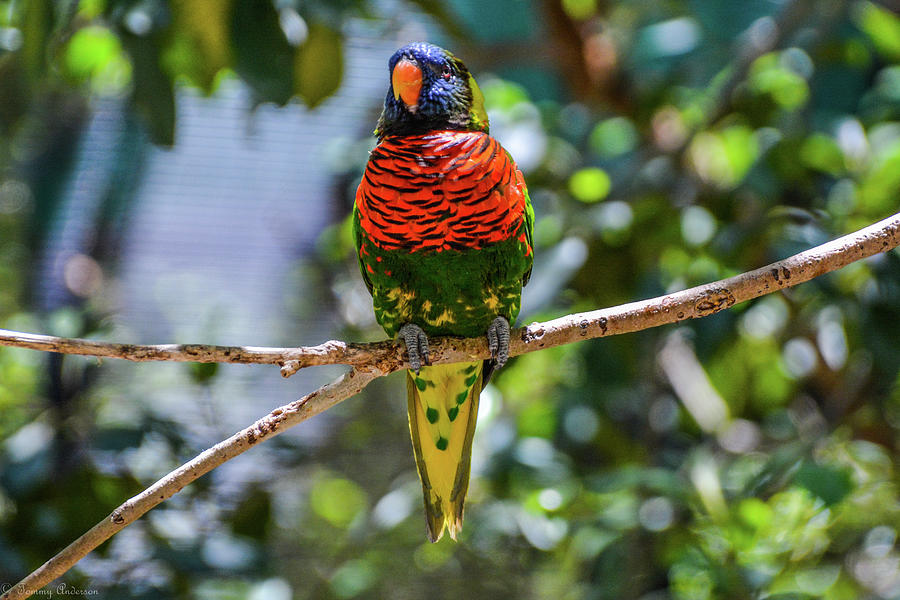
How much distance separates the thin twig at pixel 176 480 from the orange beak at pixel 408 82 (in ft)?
1.91

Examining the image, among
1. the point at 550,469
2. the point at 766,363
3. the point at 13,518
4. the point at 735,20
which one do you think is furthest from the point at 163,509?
the point at 735,20

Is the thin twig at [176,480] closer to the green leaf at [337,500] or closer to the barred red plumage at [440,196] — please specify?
the barred red plumage at [440,196]

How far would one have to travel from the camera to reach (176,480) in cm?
87

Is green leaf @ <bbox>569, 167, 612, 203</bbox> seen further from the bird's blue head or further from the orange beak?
the orange beak

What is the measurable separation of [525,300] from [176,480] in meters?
1.13

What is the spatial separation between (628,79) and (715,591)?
60.7 inches

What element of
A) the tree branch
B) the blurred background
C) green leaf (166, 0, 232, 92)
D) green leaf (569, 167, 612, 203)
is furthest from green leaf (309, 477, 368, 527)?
the tree branch

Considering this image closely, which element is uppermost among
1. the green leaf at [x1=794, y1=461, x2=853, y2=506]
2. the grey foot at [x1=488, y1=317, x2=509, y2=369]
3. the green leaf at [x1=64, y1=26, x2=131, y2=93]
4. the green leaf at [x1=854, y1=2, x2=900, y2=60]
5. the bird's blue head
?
the green leaf at [x1=64, y1=26, x2=131, y2=93]

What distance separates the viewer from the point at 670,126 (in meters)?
2.46

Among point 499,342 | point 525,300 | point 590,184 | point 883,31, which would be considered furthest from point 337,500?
point 883,31

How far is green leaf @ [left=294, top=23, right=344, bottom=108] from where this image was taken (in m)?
1.62

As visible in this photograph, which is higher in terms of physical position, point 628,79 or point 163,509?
point 628,79

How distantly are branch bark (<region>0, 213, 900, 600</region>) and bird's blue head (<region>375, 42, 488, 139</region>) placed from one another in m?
0.43

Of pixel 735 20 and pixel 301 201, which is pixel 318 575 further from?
pixel 735 20
